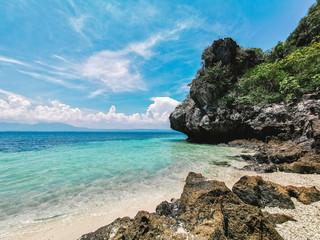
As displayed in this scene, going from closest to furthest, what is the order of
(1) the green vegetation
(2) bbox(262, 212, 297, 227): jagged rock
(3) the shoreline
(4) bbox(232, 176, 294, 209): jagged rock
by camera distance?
(2) bbox(262, 212, 297, 227): jagged rock < (3) the shoreline < (4) bbox(232, 176, 294, 209): jagged rock < (1) the green vegetation

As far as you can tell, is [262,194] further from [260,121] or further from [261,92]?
[261,92]

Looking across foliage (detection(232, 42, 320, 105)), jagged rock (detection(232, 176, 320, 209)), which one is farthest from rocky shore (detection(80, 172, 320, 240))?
foliage (detection(232, 42, 320, 105))

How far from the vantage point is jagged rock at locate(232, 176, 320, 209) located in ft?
13.2

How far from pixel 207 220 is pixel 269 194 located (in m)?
2.83

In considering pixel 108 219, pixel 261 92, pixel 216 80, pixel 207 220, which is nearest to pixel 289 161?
pixel 207 220

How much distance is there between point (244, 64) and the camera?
81.0 feet

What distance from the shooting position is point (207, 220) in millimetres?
2863

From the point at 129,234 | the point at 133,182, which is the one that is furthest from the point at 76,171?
the point at 129,234

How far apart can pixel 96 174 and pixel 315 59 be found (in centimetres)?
2558

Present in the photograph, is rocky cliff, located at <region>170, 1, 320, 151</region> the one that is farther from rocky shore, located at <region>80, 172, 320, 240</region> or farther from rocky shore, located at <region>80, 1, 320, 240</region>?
rocky shore, located at <region>80, 172, 320, 240</region>

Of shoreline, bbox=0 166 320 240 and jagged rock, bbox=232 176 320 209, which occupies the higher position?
jagged rock, bbox=232 176 320 209

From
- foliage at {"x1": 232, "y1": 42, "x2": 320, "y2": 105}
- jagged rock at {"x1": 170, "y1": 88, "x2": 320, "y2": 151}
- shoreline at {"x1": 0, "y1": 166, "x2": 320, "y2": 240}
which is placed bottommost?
shoreline at {"x1": 0, "y1": 166, "x2": 320, "y2": 240}

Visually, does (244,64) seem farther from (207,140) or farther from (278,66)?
(207,140)

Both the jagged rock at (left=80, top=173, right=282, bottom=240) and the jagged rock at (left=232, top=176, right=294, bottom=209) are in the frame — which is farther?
the jagged rock at (left=232, top=176, right=294, bottom=209)
